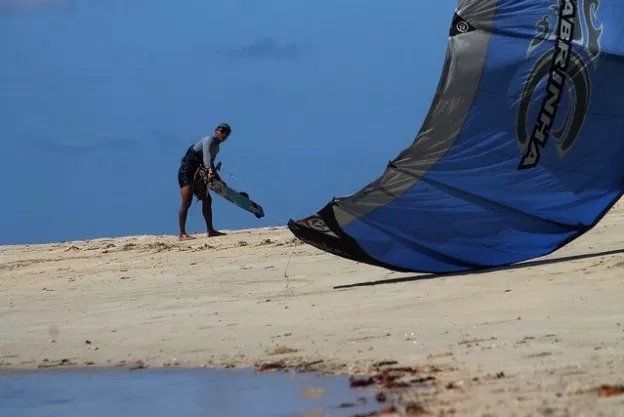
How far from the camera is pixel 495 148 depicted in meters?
9.52

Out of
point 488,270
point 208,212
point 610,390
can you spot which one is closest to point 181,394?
point 610,390

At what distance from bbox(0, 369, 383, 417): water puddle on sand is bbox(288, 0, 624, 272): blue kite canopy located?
3.03 metres

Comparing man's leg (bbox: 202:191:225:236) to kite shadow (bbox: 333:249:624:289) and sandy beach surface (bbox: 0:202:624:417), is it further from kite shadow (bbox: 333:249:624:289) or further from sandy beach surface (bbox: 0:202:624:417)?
kite shadow (bbox: 333:249:624:289)

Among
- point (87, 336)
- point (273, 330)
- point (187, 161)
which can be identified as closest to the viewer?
point (273, 330)

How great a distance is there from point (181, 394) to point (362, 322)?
1.85 m

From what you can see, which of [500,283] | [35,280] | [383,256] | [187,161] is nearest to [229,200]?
[187,161]

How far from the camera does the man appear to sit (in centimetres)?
1444

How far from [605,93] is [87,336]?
4219 mm

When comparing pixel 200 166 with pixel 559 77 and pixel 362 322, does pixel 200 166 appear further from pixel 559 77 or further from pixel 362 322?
pixel 362 322

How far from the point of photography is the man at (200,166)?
14.4 metres

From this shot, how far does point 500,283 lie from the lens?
876 centimetres

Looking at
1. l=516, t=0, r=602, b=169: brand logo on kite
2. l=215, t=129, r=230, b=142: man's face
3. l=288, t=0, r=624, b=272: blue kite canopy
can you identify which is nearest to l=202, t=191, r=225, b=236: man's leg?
l=215, t=129, r=230, b=142: man's face

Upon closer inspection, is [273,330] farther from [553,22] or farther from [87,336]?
[553,22]

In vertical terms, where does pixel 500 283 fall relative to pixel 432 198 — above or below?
below
